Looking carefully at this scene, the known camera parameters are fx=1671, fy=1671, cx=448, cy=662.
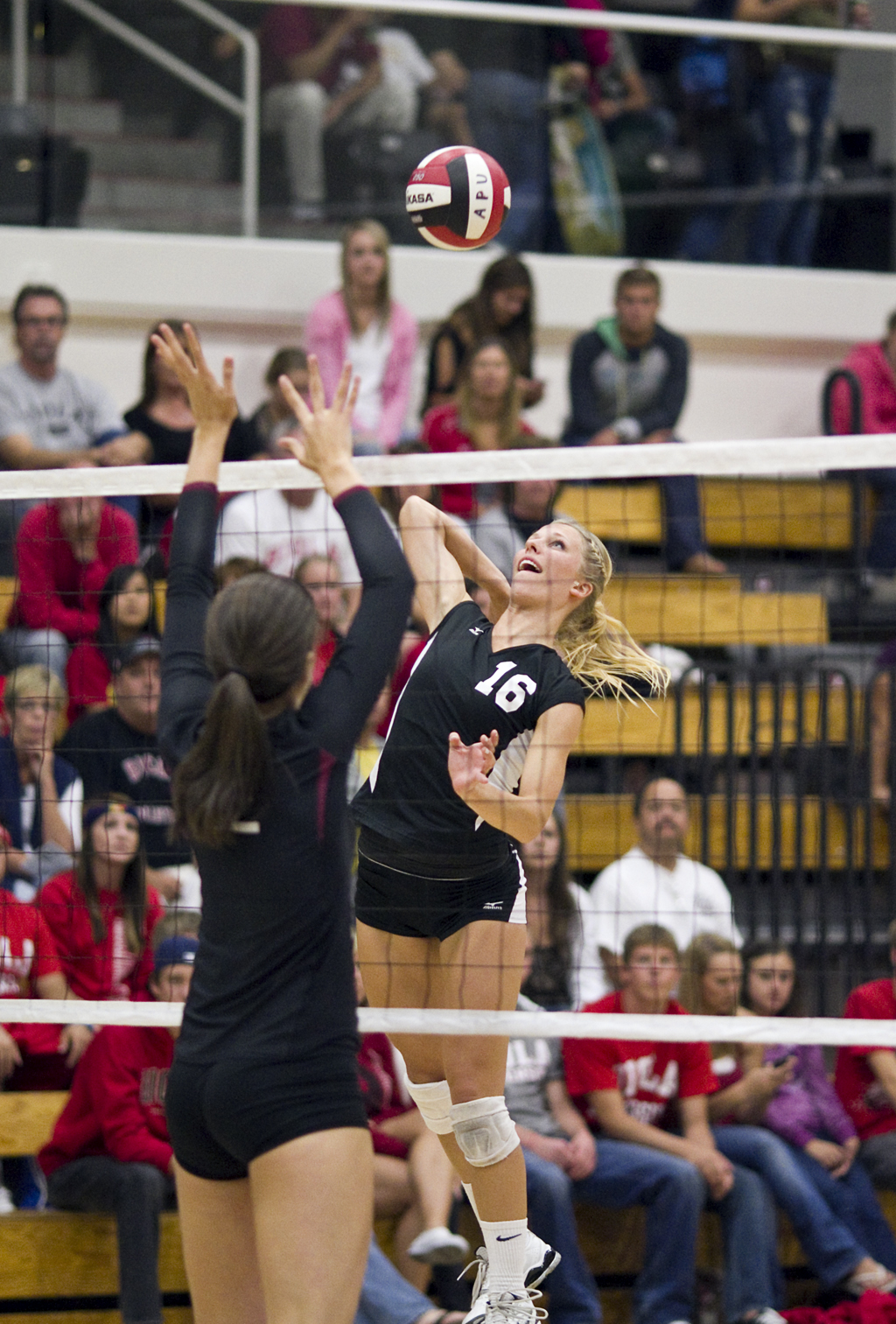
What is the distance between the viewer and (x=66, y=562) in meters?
7.67

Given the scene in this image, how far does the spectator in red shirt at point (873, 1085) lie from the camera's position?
6473mm

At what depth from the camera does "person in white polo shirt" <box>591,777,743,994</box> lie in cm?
668

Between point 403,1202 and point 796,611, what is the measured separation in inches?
160

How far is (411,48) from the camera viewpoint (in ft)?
31.5

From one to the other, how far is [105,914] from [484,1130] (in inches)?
87.3

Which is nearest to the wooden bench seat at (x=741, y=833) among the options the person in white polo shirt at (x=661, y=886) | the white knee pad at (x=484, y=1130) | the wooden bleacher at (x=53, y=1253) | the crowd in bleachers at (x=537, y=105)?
the person in white polo shirt at (x=661, y=886)

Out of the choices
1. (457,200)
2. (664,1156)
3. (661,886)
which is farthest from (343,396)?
(661,886)

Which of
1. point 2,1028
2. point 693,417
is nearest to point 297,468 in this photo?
A: point 2,1028

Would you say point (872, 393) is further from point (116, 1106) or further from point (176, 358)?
point (176, 358)

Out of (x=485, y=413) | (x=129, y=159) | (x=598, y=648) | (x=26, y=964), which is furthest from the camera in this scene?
(x=129, y=159)

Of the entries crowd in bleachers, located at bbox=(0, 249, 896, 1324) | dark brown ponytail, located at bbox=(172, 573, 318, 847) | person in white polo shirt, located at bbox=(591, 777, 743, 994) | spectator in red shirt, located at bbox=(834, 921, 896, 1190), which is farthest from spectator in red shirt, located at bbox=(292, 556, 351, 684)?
dark brown ponytail, located at bbox=(172, 573, 318, 847)

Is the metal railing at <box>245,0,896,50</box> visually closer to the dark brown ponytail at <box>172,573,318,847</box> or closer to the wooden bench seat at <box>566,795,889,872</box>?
the wooden bench seat at <box>566,795,889,872</box>

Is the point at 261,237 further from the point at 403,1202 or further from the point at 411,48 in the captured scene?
the point at 403,1202

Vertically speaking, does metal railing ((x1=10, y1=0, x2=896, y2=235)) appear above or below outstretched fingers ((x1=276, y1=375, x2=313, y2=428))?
above
